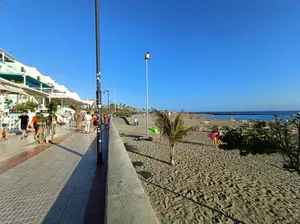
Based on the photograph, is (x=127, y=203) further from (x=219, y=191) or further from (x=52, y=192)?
(x=219, y=191)

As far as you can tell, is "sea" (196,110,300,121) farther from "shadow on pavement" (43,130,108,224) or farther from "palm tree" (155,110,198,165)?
"shadow on pavement" (43,130,108,224)

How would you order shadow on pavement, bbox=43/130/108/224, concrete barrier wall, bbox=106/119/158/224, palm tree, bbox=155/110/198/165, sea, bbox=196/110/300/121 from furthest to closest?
palm tree, bbox=155/110/198/165, shadow on pavement, bbox=43/130/108/224, sea, bbox=196/110/300/121, concrete barrier wall, bbox=106/119/158/224

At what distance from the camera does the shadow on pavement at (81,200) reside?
2.38 meters

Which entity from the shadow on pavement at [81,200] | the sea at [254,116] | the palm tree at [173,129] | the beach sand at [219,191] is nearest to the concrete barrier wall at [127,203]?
the shadow on pavement at [81,200]

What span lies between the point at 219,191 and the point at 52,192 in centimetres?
365

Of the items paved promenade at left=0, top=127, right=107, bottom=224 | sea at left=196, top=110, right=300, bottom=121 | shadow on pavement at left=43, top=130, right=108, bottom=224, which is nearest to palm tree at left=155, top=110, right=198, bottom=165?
sea at left=196, top=110, right=300, bottom=121

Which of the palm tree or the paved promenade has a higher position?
the palm tree

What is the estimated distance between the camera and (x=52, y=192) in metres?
3.11

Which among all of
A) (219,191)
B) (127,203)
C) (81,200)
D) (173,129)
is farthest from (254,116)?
(127,203)

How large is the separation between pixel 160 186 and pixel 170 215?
1190mm

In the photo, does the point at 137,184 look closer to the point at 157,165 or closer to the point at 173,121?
the point at 157,165

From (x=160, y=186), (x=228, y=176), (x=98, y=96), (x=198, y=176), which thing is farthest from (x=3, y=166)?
(x=228, y=176)

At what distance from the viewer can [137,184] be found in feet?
6.59

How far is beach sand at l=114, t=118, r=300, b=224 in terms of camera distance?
2.97 metres
